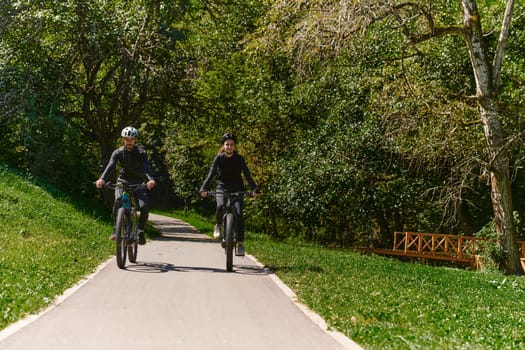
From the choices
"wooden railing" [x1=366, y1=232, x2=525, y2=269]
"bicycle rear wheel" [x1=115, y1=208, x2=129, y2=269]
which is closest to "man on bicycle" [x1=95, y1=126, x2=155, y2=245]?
"bicycle rear wheel" [x1=115, y1=208, x2=129, y2=269]

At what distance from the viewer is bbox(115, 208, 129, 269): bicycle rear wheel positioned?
10.1 meters

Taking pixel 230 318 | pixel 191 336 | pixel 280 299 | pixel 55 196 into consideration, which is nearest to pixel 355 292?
pixel 280 299

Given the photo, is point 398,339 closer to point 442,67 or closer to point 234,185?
point 234,185

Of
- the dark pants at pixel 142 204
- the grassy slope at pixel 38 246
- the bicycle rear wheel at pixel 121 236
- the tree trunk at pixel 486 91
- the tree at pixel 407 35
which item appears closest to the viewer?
the grassy slope at pixel 38 246

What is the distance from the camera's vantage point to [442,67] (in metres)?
23.8

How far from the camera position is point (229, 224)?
34.5 ft

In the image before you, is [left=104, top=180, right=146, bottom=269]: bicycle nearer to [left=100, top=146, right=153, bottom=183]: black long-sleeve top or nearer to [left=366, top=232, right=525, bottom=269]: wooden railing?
[left=100, top=146, right=153, bottom=183]: black long-sleeve top

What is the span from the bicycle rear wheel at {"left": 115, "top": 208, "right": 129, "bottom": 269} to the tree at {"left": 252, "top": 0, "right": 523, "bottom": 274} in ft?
20.4

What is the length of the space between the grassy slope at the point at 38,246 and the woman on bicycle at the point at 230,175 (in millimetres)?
2317

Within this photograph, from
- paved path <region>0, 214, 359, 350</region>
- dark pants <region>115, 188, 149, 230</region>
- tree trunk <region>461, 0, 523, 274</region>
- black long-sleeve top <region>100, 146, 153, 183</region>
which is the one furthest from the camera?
tree trunk <region>461, 0, 523, 274</region>

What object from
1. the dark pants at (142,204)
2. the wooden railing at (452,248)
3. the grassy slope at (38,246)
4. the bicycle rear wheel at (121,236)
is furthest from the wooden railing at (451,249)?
the bicycle rear wheel at (121,236)

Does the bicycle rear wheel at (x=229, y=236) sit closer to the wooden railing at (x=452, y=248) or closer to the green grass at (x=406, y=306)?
the green grass at (x=406, y=306)

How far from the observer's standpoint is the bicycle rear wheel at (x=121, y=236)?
1012 centimetres

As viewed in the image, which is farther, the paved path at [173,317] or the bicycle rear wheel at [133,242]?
the bicycle rear wheel at [133,242]
